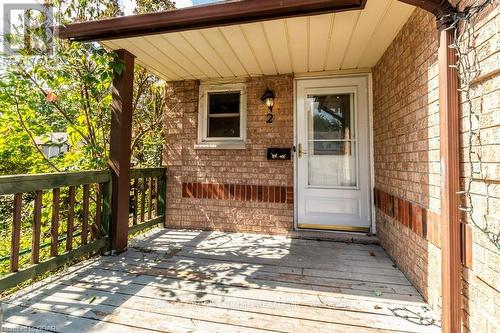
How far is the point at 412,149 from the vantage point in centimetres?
Answer: 211

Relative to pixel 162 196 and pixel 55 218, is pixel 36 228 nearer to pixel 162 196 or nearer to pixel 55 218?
pixel 55 218

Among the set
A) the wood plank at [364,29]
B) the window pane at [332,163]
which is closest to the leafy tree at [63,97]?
the wood plank at [364,29]

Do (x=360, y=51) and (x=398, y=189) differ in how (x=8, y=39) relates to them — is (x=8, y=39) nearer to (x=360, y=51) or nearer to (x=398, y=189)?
(x=360, y=51)

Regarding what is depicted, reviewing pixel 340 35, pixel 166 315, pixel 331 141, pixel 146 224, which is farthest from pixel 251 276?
pixel 340 35

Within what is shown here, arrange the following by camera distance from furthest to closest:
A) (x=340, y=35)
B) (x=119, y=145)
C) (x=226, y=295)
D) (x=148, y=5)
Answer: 1. (x=148, y=5)
2. (x=119, y=145)
3. (x=340, y=35)
4. (x=226, y=295)


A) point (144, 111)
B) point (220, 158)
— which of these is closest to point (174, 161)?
point (220, 158)

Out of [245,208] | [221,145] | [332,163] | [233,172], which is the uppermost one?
[221,145]

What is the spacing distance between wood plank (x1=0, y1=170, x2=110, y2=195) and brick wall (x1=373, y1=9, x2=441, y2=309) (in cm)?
297

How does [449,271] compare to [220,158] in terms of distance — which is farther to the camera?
[220,158]

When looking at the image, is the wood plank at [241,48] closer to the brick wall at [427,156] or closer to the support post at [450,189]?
the brick wall at [427,156]

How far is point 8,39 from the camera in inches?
102

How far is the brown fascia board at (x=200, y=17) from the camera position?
194 cm

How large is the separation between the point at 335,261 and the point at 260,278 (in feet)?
2.91

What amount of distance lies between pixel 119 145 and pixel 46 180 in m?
0.78
